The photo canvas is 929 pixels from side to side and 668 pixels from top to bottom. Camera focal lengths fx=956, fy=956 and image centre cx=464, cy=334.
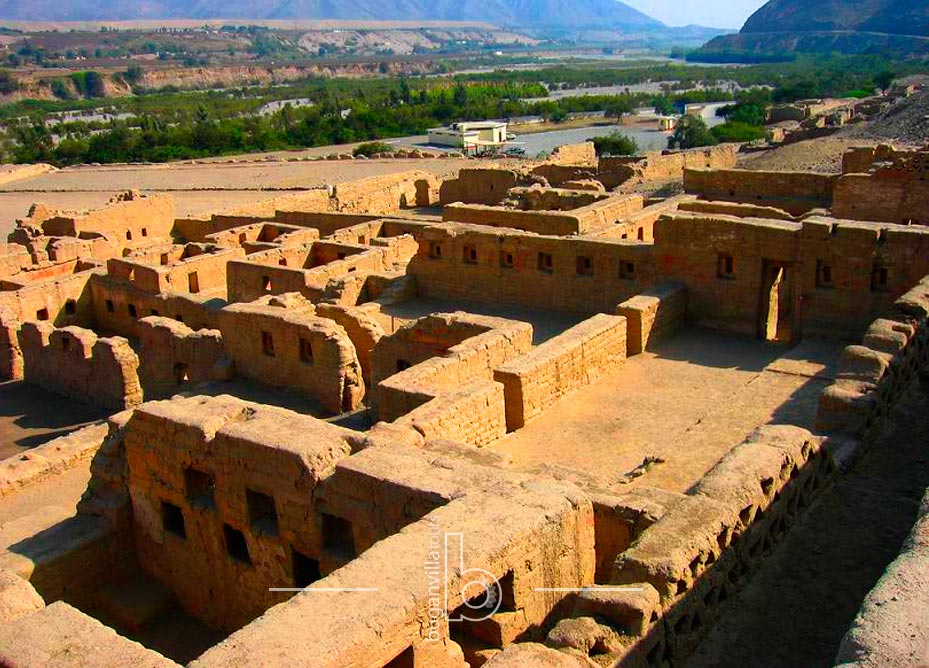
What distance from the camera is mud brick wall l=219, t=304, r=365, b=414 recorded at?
1557cm

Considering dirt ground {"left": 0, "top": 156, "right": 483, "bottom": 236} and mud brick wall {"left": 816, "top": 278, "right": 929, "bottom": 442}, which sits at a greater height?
mud brick wall {"left": 816, "top": 278, "right": 929, "bottom": 442}

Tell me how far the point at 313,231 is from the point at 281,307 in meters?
8.50

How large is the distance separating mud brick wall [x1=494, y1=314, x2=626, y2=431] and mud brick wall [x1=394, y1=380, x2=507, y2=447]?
0.35 m

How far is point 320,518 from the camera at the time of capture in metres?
9.52

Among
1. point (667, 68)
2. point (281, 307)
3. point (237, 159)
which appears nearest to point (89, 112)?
point (237, 159)

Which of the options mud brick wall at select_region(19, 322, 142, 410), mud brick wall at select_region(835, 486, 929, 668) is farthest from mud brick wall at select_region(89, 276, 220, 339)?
mud brick wall at select_region(835, 486, 929, 668)

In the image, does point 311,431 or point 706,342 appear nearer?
point 311,431

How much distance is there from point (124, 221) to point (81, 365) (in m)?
12.7

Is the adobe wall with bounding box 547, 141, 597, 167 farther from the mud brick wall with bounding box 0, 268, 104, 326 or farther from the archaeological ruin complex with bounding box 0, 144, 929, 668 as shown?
the mud brick wall with bounding box 0, 268, 104, 326

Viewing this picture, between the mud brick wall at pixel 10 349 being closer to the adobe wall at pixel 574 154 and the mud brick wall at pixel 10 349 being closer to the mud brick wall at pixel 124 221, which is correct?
the mud brick wall at pixel 124 221

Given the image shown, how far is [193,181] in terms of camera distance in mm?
54000

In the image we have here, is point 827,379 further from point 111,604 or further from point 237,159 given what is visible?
point 237,159

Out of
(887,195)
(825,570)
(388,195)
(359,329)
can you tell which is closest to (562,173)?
(388,195)

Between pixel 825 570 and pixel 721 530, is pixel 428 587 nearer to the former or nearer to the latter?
pixel 721 530
